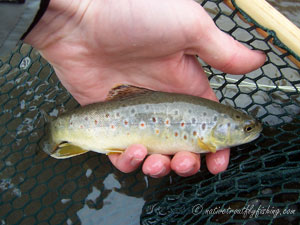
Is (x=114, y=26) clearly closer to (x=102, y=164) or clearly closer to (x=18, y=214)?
(x=102, y=164)

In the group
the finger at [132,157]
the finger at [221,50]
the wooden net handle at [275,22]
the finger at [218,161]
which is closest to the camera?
the wooden net handle at [275,22]

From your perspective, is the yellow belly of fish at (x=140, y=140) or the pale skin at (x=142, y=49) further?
the yellow belly of fish at (x=140, y=140)

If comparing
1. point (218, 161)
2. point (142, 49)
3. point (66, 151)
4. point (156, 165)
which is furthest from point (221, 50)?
point (66, 151)

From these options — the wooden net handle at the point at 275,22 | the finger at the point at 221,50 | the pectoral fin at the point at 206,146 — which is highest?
the wooden net handle at the point at 275,22

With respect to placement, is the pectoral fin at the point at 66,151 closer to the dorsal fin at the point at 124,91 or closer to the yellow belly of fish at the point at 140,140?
the yellow belly of fish at the point at 140,140

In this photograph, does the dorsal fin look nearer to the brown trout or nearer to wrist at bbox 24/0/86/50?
the brown trout

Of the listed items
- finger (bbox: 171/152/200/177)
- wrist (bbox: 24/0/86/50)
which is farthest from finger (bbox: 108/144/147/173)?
wrist (bbox: 24/0/86/50)

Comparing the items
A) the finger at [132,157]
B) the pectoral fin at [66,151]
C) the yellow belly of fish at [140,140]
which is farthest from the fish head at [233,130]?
the pectoral fin at [66,151]

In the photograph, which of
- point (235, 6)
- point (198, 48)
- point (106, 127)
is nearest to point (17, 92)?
point (106, 127)
